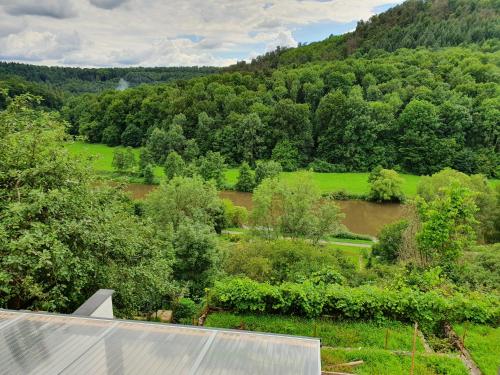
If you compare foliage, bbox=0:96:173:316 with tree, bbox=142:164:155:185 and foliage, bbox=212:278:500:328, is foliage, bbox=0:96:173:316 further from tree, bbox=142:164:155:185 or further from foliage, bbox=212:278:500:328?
tree, bbox=142:164:155:185

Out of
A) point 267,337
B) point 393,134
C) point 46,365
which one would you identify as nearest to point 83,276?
point 46,365

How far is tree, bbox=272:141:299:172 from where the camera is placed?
61250mm

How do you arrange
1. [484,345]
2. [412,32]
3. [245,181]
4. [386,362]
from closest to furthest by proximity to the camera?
[386,362] → [484,345] → [245,181] → [412,32]

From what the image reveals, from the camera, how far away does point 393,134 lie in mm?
61125

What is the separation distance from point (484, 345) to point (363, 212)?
3156 cm

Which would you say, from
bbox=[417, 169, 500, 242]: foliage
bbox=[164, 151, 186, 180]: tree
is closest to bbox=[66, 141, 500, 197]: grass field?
bbox=[164, 151, 186, 180]: tree

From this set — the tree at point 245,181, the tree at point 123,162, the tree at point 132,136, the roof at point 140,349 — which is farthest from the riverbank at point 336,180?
the roof at point 140,349

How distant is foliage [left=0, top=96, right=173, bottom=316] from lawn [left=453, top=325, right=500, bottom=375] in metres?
8.55

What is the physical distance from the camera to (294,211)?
2566 centimetres

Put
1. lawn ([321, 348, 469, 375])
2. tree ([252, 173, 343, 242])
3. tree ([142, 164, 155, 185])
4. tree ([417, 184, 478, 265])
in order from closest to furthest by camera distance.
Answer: lawn ([321, 348, 469, 375])
tree ([417, 184, 478, 265])
tree ([252, 173, 343, 242])
tree ([142, 164, 155, 185])

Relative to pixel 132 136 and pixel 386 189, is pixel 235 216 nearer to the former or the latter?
pixel 386 189

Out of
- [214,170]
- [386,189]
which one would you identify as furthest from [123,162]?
[386,189]

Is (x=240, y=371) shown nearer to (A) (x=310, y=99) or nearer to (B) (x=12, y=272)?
(B) (x=12, y=272)

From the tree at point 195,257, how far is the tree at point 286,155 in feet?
148
